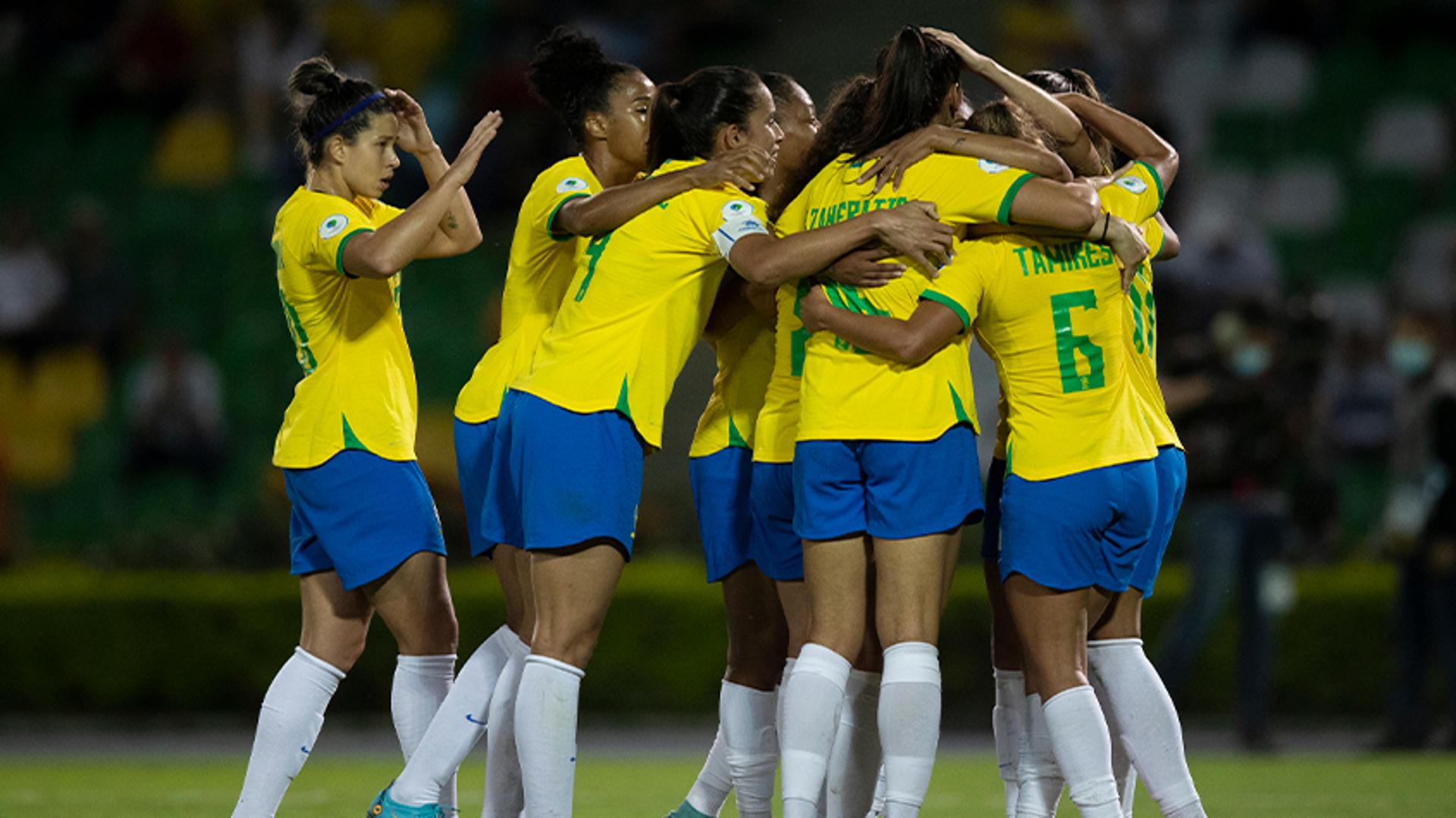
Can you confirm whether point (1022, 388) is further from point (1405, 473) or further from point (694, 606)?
point (1405, 473)

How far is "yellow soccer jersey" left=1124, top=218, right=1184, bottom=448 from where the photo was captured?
17.6ft

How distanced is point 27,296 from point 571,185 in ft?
33.8

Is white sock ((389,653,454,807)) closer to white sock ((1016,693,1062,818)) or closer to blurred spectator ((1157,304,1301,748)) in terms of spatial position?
white sock ((1016,693,1062,818))

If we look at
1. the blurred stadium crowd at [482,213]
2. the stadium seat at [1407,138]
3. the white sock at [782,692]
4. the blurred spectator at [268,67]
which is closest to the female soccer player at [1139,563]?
the white sock at [782,692]

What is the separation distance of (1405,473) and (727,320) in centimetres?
746

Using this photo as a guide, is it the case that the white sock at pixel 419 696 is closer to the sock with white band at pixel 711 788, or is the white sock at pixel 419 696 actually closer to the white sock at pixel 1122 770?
the sock with white band at pixel 711 788

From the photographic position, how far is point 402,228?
5297 mm

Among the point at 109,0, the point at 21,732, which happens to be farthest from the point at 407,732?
the point at 109,0

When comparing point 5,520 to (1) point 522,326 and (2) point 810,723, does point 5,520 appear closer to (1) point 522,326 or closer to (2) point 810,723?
(1) point 522,326

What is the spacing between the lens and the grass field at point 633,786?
779 cm

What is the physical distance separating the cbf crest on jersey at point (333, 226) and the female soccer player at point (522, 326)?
1.90 feet

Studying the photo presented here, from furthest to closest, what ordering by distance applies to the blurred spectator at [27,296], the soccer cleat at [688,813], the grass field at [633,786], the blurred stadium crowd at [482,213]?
1. the blurred spectator at [27,296]
2. the blurred stadium crowd at [482,213]
3. the grass field at [633,786]
4. the soccer cleat at [688,813]

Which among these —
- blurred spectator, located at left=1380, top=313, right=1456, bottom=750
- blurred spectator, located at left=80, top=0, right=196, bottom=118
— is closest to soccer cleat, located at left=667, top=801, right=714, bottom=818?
blurred spectator, located at left=1380, top=313, right=1456, bottom=750

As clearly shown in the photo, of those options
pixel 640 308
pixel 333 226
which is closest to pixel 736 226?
pixel 640 308
